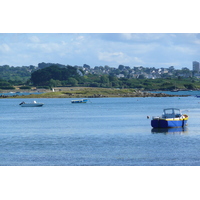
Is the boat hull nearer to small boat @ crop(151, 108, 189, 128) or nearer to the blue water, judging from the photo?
small boat @ crop(151, 108, 189, 128)

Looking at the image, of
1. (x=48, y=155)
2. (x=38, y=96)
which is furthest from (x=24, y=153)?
(x=38, y=96)

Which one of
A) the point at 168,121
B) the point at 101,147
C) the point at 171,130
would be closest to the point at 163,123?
the point at 168,121

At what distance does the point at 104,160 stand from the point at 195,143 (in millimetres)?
9026

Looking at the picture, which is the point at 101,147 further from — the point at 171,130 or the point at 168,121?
the point at 168,121

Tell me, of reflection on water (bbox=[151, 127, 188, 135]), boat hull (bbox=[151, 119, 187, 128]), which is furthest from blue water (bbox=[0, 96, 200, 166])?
boat hull (bbox=[151, 119, 187, 128])

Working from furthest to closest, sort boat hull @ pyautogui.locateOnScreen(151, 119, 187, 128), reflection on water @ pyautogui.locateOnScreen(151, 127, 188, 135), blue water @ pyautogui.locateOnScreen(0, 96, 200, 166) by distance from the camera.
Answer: boat hull @ pyautogui.locateOnScreen(151, 119, 187, 128) → reflection on water @ pyautogui.locateOnScreen(151, 127, 188, 135) → blue water @ pyautogui.locateOnScreen(0, 96, 200, 166)

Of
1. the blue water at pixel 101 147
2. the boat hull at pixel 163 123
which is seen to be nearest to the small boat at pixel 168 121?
the boat hull at pixel 163 123

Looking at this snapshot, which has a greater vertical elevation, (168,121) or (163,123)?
(168,121)

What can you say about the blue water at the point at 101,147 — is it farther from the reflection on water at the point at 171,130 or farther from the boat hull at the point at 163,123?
the boat hull at the point at 163,123

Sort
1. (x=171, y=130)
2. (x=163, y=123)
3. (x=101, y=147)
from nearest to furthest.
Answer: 1. (x=101, y=147)
2. (x=171, y=130)
3. (x=163, y=123)

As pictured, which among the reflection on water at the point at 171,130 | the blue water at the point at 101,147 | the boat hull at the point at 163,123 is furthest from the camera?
the boat hull at the point at 163,123

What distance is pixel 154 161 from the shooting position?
2422 cm

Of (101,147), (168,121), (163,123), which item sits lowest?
(101,147)

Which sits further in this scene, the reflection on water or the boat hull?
the boat hull
